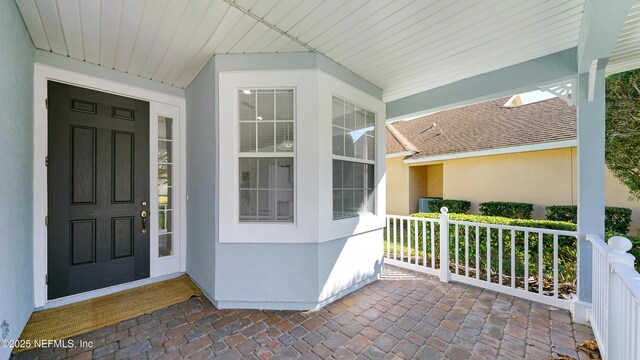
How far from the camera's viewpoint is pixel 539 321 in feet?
8.28

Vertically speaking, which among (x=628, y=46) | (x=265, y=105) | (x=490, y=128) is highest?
(x=490, y=128)

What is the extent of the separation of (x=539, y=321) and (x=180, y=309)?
12.6 ft

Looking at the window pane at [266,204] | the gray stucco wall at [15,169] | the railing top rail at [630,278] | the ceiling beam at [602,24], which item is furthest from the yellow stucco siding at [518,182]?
the gray stucco wall at [15,169]

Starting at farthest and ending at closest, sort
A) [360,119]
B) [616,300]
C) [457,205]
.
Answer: [457,205] → [360,119] → [616,300]

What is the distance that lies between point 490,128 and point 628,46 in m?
5.74

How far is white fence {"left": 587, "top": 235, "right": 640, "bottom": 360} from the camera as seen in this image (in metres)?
1.34

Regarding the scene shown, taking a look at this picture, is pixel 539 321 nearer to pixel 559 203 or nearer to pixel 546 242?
pixel 546 242

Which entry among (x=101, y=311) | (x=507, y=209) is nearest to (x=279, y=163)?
(x=101, y=311)

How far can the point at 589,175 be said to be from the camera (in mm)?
2549

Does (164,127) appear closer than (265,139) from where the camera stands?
No

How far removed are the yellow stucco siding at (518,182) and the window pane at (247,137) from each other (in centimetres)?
729

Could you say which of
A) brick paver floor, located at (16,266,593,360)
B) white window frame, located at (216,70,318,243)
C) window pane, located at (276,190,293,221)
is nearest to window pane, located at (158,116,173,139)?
white window frame, located at (216,70,318,243)

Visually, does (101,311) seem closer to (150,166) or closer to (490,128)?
(150,166)

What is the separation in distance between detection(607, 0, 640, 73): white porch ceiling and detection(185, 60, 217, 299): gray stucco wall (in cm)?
404
